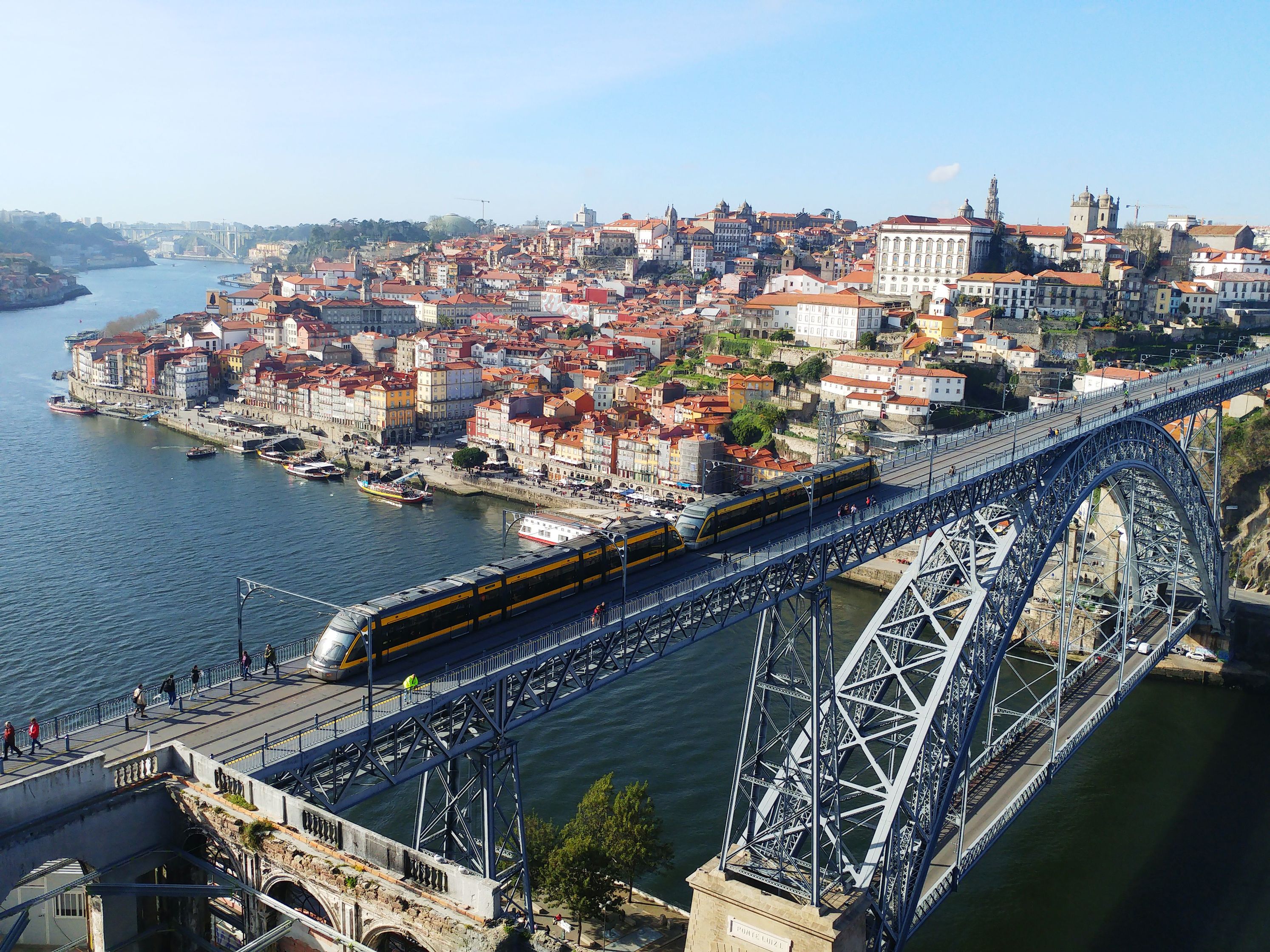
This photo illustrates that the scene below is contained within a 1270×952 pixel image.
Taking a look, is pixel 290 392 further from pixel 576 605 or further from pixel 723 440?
pixel 576 605

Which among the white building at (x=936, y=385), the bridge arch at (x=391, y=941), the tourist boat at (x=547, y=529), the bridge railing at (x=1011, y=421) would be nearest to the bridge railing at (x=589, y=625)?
the bridge arch at (x=391, y=941)

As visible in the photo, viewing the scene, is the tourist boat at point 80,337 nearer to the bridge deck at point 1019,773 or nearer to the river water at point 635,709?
the river water at point 635,709

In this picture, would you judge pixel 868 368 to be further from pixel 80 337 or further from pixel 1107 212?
pixel 80 337

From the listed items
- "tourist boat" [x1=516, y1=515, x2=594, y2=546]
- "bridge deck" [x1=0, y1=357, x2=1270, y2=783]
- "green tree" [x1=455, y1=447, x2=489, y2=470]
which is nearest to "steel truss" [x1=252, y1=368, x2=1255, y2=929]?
"bridge deck" [x1=0, y1=357, x2=1270, y2=783]

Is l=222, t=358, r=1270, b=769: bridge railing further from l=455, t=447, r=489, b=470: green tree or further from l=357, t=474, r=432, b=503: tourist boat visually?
l=455, t=447, r=489, b=470: green tree

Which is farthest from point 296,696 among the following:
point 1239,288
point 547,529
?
point 1239,288

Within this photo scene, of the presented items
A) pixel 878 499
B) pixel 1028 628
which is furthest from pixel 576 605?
pixel 1028 628

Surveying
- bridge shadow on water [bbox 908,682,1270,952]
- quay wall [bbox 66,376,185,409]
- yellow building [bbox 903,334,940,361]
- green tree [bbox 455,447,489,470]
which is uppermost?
yellow building [bbox 903,334,940,361]

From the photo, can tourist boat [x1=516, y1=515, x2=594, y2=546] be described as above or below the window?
below
